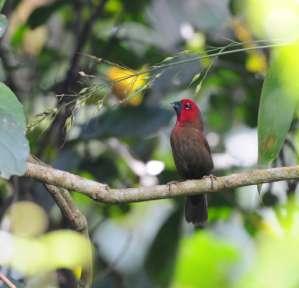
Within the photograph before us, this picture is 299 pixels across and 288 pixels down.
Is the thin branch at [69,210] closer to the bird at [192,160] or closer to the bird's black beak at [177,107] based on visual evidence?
the bird at [192,160]

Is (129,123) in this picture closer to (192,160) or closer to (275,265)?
(192,160)

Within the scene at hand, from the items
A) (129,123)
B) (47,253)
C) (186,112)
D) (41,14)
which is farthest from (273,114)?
(41,14)

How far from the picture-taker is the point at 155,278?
180 inches

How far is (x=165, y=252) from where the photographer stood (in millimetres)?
4598

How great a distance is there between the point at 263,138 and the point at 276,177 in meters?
0.14

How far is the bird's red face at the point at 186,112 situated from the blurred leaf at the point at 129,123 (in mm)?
144

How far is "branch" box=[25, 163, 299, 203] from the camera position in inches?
95.0

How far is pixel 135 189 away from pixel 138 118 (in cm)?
172

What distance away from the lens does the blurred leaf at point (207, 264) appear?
2.45ft

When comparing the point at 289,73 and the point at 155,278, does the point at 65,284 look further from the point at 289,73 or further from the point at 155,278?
the point at 289,73

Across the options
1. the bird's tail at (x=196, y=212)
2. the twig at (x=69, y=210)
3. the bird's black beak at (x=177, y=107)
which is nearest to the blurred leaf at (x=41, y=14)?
the bird's black beak at (x=177, y=107)

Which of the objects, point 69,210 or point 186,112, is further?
point 186,112

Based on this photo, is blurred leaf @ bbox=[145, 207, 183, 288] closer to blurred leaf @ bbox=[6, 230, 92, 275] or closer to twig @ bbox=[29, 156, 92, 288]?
twig @ bbox=[29, 156, 92, 288]

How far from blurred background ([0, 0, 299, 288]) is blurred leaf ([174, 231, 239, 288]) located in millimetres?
2817
